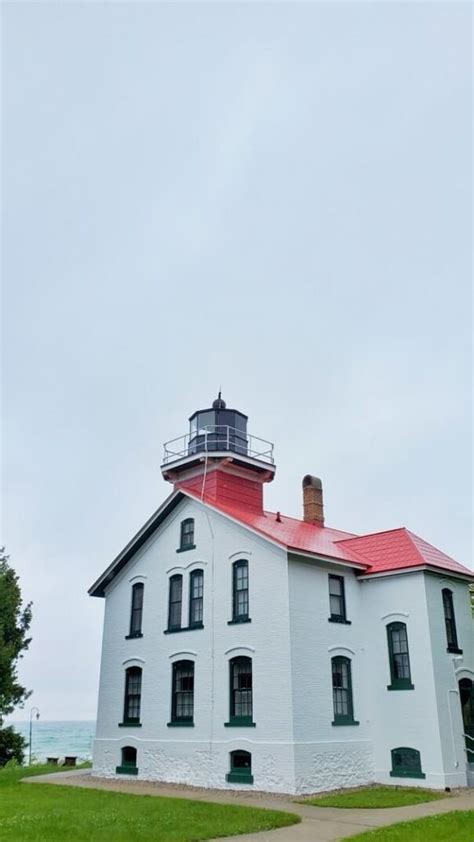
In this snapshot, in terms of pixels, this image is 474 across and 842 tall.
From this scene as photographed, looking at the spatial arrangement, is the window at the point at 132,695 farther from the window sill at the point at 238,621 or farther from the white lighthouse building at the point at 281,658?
the window sill at the point at 238,621

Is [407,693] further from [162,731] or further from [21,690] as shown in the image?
[21,690]

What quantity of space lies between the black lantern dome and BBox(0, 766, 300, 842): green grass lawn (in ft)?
38.6

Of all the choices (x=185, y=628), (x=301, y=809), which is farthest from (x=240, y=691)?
(x=301, y=809)

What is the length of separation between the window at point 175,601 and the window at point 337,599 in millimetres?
4888

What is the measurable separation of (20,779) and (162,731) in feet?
15.2

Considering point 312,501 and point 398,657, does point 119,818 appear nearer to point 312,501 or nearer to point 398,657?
point 398,657

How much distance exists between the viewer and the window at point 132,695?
23.0 metres

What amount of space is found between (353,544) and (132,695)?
8779 millimetres

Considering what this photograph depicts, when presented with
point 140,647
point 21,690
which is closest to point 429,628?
point 140,647

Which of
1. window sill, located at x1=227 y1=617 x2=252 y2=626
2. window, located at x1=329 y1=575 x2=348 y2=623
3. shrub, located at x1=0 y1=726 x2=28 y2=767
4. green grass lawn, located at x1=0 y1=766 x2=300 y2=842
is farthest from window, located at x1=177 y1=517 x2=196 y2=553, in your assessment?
shrub, located at x1=0 y1=726 x2=28 y2=767

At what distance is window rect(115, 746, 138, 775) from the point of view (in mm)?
22266

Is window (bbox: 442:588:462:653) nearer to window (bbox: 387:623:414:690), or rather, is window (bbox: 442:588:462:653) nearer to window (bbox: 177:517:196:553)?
window (bbox: 387:623:414:690)

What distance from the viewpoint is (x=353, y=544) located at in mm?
24031

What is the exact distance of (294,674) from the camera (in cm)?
1888
